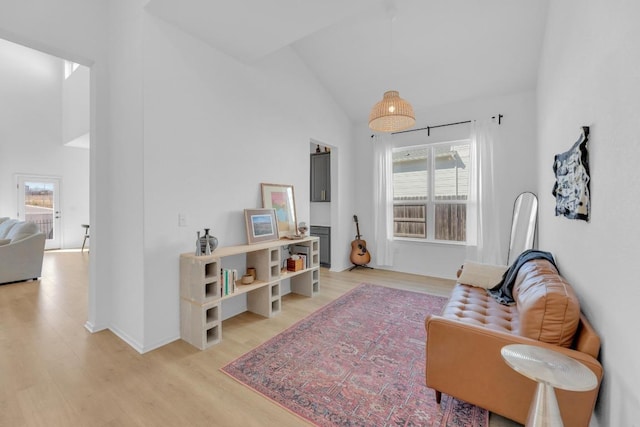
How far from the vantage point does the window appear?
14.5 feet

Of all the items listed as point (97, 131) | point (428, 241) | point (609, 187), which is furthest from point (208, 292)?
point (428, 241)

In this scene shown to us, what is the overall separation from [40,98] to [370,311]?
922cm

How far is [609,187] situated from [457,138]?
3.34m

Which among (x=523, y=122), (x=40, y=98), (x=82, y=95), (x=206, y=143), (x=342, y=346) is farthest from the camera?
(x=40, y=98)

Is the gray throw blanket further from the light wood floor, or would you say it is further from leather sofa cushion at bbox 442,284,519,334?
the light wood floor

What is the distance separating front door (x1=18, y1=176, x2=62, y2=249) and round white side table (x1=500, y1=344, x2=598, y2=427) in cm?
964

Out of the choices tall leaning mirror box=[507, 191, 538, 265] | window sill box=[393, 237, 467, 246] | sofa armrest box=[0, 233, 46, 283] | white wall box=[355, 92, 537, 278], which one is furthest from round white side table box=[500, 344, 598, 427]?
sofa armrest box=[0, 233, 46, 283]

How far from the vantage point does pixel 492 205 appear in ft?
13.1

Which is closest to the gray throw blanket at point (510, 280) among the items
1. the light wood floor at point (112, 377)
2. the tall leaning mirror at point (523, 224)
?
the light wood floor at point (112, 377)

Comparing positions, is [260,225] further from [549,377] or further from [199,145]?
[549,377]

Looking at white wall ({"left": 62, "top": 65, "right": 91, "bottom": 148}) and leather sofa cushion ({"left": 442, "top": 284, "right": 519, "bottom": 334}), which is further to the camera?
white wall ({"left": 62, "top": 65, "right": 91, "bottom": 148})

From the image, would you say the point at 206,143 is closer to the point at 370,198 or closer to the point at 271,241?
the point at 271,241

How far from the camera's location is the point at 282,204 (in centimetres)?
371

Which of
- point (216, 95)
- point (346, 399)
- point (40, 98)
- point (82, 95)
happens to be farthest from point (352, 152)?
point (40, 98)
